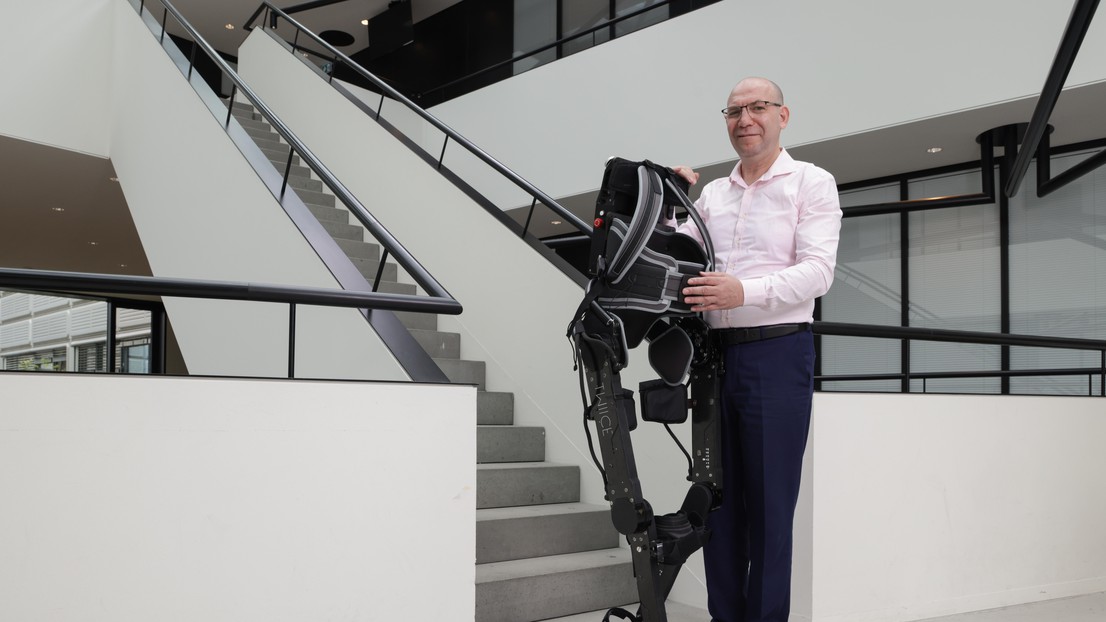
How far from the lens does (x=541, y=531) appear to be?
10.6 ft

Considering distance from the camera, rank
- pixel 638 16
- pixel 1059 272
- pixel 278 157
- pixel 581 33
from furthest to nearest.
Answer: pixel 581 33
pixel 638 16
pixel 278 157
pixel 1059 272

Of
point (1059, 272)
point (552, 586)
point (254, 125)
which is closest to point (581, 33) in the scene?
point (254, 125)

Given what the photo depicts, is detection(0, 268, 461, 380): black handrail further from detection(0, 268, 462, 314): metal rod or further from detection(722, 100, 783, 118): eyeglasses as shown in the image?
detection(722, 100, 783, 118): eyeglasses

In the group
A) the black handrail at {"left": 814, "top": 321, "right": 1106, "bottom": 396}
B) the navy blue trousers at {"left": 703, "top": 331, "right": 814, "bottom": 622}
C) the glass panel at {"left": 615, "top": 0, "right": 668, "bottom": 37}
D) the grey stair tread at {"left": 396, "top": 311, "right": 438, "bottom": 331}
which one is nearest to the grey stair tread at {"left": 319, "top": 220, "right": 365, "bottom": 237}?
the grey stair tread at {"left": 396, "top": 311, "right": 438, "bottom": 331}

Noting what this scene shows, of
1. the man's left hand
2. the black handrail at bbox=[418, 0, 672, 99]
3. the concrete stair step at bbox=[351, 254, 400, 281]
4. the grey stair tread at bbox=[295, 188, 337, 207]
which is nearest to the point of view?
the man's left hand

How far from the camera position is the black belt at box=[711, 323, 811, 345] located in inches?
79.8

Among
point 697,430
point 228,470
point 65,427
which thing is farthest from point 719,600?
point 65,427

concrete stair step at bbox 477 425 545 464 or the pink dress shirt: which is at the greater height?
the pink dress shirt

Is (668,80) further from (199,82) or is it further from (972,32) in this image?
(199,82)

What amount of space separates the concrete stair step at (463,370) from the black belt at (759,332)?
2.15 m

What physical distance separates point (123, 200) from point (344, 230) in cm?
418

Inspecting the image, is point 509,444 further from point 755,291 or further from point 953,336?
point 755,291

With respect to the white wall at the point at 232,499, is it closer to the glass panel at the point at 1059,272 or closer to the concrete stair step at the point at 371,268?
the concrete stair step at the point at 371,268

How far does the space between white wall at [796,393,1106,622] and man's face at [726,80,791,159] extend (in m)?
1.16
